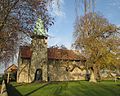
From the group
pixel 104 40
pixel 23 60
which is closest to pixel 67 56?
pixel 23 60

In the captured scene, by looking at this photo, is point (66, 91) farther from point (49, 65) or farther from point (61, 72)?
point (49, 65)

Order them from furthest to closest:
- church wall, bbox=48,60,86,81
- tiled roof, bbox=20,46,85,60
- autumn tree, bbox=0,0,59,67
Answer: church wall, bbox=48,60,86,81 < tiled roof, bbox=20,46,85,60 < autumn tree, bbox=0,0,59,67

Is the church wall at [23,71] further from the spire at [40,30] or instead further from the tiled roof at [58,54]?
the spire at [40,30]

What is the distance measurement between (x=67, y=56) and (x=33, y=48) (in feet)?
122

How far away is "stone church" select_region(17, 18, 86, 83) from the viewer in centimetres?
5150

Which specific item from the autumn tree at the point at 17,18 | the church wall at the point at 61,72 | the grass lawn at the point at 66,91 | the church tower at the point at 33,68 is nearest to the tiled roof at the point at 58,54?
the church tower at the point at 33,68

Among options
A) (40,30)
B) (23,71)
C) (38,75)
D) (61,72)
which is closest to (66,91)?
(40,30)

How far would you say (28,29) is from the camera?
17.2 meters

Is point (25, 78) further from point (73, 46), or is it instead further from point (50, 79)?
point (73, 46)

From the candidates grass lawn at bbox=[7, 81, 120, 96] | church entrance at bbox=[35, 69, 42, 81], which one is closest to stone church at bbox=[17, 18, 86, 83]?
church entrance at bbox=[35, 69, 42, 81]

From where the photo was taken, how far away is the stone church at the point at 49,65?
5150cm

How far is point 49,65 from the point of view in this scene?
186 ft

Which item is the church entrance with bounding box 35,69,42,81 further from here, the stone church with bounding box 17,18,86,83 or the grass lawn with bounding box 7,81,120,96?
the grass lawn with bounding box 7,81,120,96

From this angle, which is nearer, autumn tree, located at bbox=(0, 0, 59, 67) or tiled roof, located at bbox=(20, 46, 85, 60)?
autumn tree, located at bbox=(0, 0, 59, 67)
